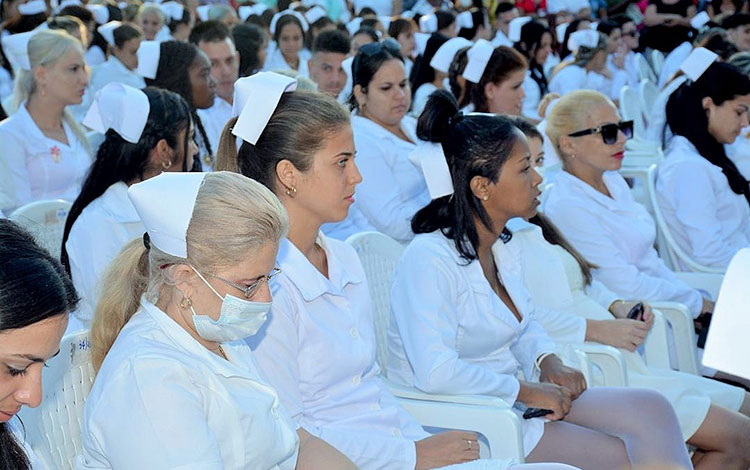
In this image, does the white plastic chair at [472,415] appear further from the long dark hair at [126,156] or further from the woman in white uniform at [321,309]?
the long dark hair at [126,156]

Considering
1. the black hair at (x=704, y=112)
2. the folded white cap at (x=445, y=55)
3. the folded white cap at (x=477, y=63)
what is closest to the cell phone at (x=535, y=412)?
the black hair at (x=704, y=112)

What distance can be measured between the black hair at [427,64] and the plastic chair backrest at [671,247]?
6.80 feet

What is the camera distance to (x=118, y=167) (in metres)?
3.14

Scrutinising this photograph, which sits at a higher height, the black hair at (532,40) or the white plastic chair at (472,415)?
the white plastic chair at (472,415)

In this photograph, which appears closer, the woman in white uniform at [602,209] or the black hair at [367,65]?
the woman in white uniform at [602,209]

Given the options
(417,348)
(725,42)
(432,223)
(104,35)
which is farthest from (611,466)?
(104,35)


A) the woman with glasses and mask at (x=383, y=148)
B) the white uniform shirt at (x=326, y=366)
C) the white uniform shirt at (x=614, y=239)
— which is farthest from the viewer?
the woman with glasses and mask at (x=383, y=148)

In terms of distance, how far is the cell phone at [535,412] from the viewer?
2738mm

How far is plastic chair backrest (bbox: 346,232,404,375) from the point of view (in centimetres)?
307

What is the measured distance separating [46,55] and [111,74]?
288 cm

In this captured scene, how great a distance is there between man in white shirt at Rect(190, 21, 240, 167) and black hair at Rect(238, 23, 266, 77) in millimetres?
647

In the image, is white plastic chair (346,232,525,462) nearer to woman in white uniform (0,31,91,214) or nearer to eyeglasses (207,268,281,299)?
eyeglasses (207,268,281,299)

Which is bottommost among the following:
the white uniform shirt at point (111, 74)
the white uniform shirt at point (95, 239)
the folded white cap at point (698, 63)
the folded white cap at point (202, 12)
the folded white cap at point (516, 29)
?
the folded white cap at point (516, 29)

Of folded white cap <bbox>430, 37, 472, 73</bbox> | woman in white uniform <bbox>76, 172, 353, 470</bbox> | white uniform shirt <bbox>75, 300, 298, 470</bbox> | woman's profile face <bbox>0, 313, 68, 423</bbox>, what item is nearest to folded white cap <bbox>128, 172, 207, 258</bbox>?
woman in white uniform <bbox>76, 172, 353, 470</bbox>
